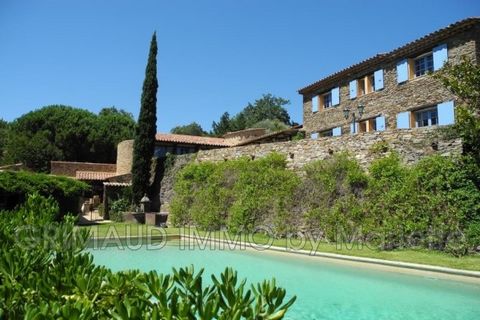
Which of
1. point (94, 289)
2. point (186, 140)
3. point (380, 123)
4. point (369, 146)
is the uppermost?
point (186, 140)

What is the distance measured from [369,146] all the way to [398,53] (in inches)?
304

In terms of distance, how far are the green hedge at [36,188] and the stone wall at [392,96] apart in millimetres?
14897

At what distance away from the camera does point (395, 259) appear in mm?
9992

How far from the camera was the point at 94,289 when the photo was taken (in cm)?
288

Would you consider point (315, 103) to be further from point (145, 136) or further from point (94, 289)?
point (94, 289)

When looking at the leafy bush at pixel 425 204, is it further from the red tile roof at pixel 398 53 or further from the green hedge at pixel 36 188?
the green hedge at pixel 36 188

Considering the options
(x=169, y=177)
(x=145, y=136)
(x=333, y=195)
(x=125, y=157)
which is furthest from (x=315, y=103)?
(x=125, y=157)

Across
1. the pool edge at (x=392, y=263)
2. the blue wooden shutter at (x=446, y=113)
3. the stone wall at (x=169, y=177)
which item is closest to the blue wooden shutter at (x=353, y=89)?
the blue wooden shutter at (x=446, y=113)

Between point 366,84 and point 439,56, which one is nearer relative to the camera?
point 439,56

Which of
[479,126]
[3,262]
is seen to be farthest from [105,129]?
[3,262]

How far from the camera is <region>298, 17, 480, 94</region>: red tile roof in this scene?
55.4 ft

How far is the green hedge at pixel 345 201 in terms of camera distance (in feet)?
38.7

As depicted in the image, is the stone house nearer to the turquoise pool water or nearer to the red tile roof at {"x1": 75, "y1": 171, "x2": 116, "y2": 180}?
the turquoise pool water

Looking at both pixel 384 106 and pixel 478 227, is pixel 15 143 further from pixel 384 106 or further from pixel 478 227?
pixel 478 227
